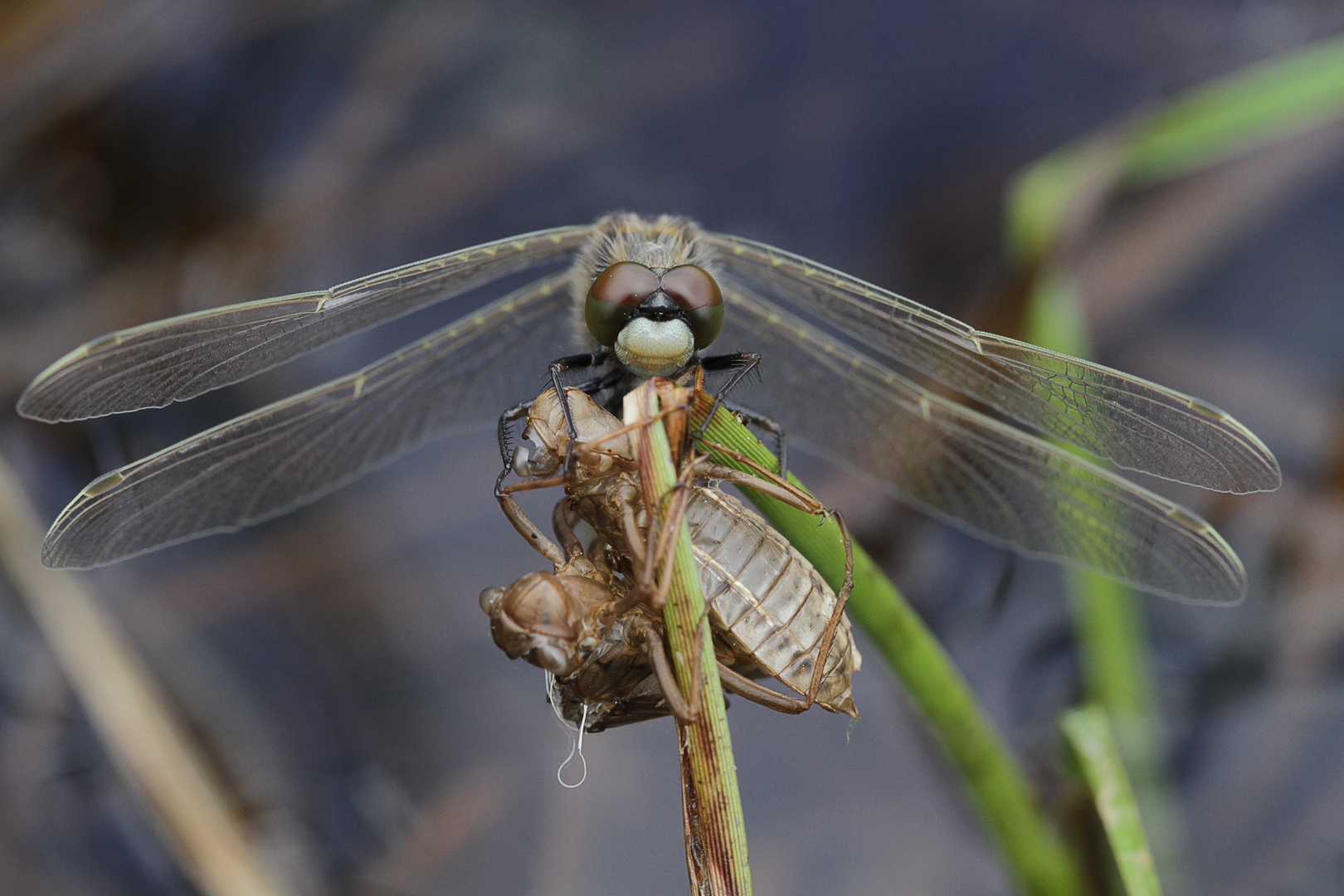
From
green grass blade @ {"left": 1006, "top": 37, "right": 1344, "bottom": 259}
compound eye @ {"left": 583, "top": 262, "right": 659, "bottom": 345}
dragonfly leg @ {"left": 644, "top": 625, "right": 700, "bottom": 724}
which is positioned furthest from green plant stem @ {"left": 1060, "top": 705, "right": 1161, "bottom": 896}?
green grass blade @ {"left": 1006, "top": 37, "right": 1344, "bottom": 259}

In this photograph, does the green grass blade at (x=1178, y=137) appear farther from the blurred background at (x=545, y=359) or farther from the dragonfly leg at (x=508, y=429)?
the dragonfly leg at (x=508, y=429)

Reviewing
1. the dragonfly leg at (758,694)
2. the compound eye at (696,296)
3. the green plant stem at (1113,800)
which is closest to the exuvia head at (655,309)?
the compound eye at (696,296)

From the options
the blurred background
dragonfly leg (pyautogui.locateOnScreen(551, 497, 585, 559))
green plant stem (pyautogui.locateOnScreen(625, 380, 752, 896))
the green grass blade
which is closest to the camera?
green plant stem (pyautogui.locateOnScreen(625, 380, 752, 896))

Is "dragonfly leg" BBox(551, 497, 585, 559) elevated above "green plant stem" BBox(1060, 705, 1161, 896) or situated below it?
above

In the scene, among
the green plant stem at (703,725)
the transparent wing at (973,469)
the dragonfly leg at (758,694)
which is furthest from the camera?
the transparent wing at (973,469)

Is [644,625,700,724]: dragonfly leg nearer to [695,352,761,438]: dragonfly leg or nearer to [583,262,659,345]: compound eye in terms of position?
[695,352,761,438]: dragonfly leg

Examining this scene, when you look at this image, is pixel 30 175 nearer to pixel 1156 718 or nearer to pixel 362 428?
pixel 362 428

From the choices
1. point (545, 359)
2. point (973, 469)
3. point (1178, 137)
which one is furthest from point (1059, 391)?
point (545, 359)

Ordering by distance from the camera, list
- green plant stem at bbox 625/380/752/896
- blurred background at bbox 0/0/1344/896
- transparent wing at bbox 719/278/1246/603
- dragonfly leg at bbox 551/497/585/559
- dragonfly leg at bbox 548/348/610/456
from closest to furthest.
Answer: green plant stem at bbox 625/380/752/896 → dragonfly leg at bbox 548/348/610/456 → dragonfly leg at bbox 551/497/585/559 → transparent wing at bbox 719/278/1246/603 → blurred background at bbox 0/0/1344/896
